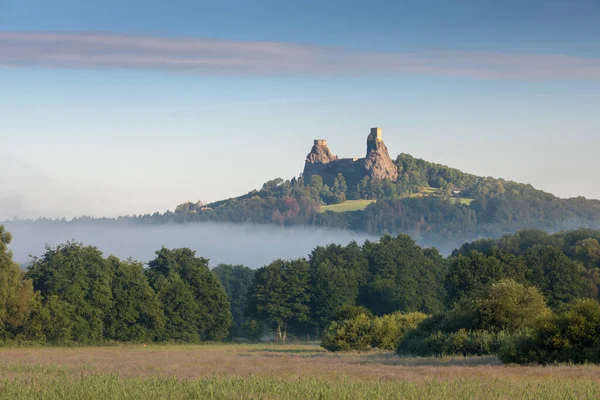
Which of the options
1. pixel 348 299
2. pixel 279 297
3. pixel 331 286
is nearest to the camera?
pixel 279 297

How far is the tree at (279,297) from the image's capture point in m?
125

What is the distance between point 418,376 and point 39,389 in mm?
15682

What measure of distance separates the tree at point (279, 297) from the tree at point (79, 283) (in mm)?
27411

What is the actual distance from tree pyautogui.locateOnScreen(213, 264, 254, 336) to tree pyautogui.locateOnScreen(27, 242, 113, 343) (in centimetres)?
5530

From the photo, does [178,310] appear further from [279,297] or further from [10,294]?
[10,294]

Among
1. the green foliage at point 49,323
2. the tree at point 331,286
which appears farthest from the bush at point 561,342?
the tree at point 331,286

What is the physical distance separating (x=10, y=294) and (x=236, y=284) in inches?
3272

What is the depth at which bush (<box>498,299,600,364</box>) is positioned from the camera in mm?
44781

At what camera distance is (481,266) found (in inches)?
4146

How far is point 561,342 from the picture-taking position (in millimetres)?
45188

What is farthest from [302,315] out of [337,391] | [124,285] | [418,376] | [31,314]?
[337,391]

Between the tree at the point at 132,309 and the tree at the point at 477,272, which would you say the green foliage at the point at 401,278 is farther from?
the tree at the point at 132,309

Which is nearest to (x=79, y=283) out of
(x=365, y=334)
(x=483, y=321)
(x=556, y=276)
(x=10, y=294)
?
(x=10, y=294)

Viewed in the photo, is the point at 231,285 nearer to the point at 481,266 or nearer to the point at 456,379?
the point at 481,266
